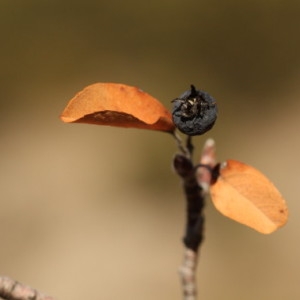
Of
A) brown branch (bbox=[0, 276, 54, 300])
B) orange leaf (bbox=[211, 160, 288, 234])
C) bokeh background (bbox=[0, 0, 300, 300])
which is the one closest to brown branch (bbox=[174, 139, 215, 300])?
orange leaf (bbox=[211, 160, 288, 234])

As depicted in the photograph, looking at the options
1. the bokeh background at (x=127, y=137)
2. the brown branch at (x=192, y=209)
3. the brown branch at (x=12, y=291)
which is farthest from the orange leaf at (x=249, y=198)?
the bokeh background at (x=127, y=137)

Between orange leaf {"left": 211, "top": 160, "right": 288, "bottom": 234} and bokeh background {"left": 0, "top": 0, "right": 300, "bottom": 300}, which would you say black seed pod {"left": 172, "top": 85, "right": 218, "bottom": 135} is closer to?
orange leaf {"left": 211, "top": 160, "right": 288, "bottom": 234}

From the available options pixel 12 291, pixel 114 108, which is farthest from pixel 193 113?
pixel 12 291

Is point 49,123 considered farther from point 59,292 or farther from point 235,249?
point 235,249

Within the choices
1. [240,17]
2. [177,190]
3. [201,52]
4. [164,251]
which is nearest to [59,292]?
[164,251]

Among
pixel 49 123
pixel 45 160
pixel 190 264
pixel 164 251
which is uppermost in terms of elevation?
pixel 49 123

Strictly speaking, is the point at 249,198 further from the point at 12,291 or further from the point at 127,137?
the point at 127,137
